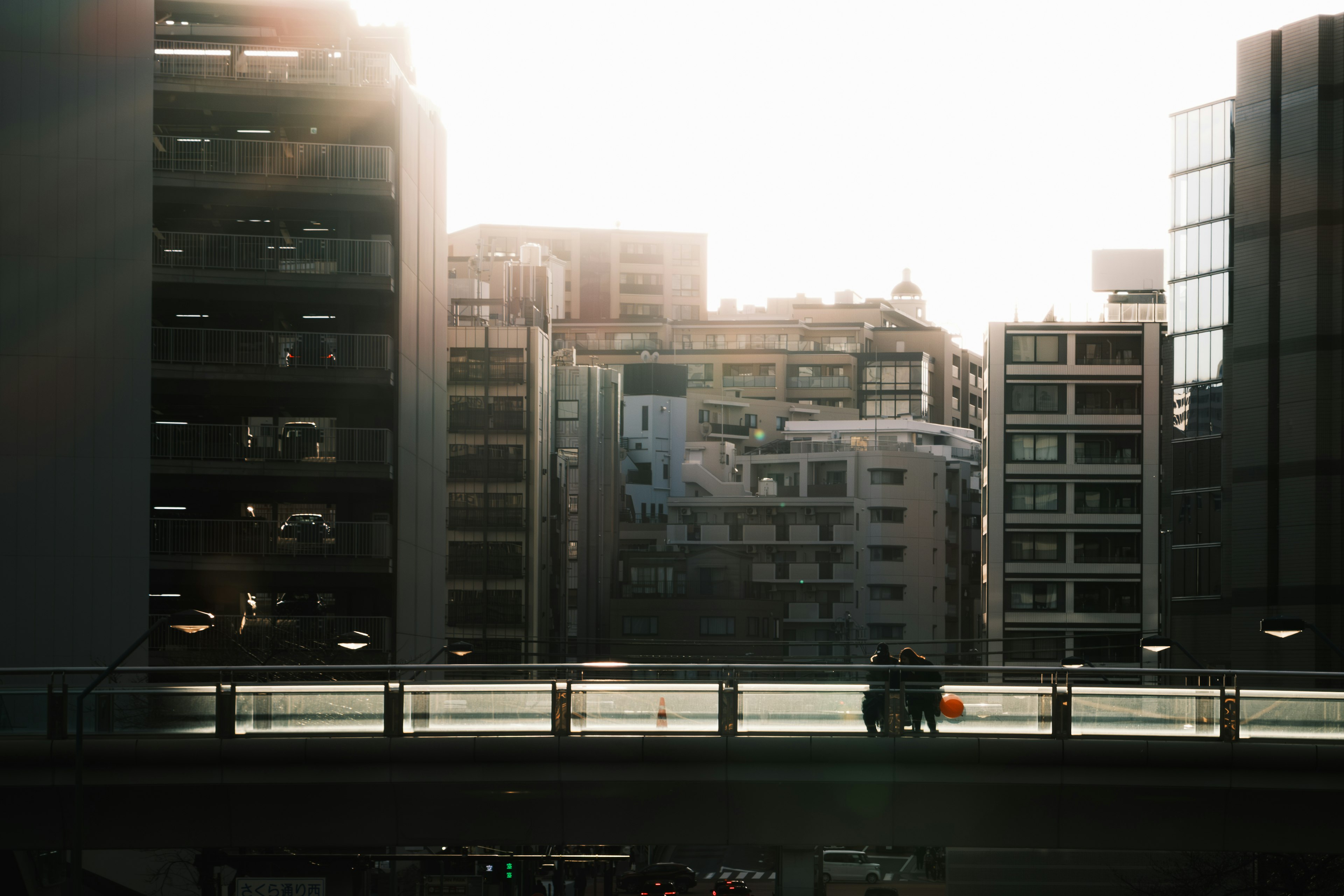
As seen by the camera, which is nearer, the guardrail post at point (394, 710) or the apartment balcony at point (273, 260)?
Answer: the guardrail post at point (394, 710)

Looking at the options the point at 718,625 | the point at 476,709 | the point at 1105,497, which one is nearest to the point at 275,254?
the point at 476,709

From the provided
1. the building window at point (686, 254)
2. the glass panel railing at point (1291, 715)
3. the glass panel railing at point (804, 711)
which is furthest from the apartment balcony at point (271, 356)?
the building window at point (686, 254)

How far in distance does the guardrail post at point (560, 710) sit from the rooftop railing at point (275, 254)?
23.3 m

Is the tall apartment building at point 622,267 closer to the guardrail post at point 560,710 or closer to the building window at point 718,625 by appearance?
the building window at point 718,625

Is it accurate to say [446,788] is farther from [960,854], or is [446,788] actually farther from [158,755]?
[960,854]

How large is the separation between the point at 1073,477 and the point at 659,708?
229ft

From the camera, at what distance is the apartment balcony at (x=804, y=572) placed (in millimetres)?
100688

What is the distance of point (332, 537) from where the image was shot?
1575 inches

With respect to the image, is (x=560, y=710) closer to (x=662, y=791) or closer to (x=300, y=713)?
(x=662, y=791)

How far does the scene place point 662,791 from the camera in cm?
1988

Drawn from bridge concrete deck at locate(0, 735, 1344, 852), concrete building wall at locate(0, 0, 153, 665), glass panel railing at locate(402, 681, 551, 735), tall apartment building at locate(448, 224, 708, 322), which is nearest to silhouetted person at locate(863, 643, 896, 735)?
bridge concrete deck at locate(0, 735, 1344, 852)

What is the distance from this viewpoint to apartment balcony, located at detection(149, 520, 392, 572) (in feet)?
127

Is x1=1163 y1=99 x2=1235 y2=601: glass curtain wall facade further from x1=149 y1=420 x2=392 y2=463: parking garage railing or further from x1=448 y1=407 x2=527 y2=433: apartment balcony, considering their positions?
x1=448 y1=407 x2=527 y2=433: apartment balcony

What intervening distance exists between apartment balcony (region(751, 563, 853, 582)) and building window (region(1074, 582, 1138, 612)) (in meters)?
19.3
